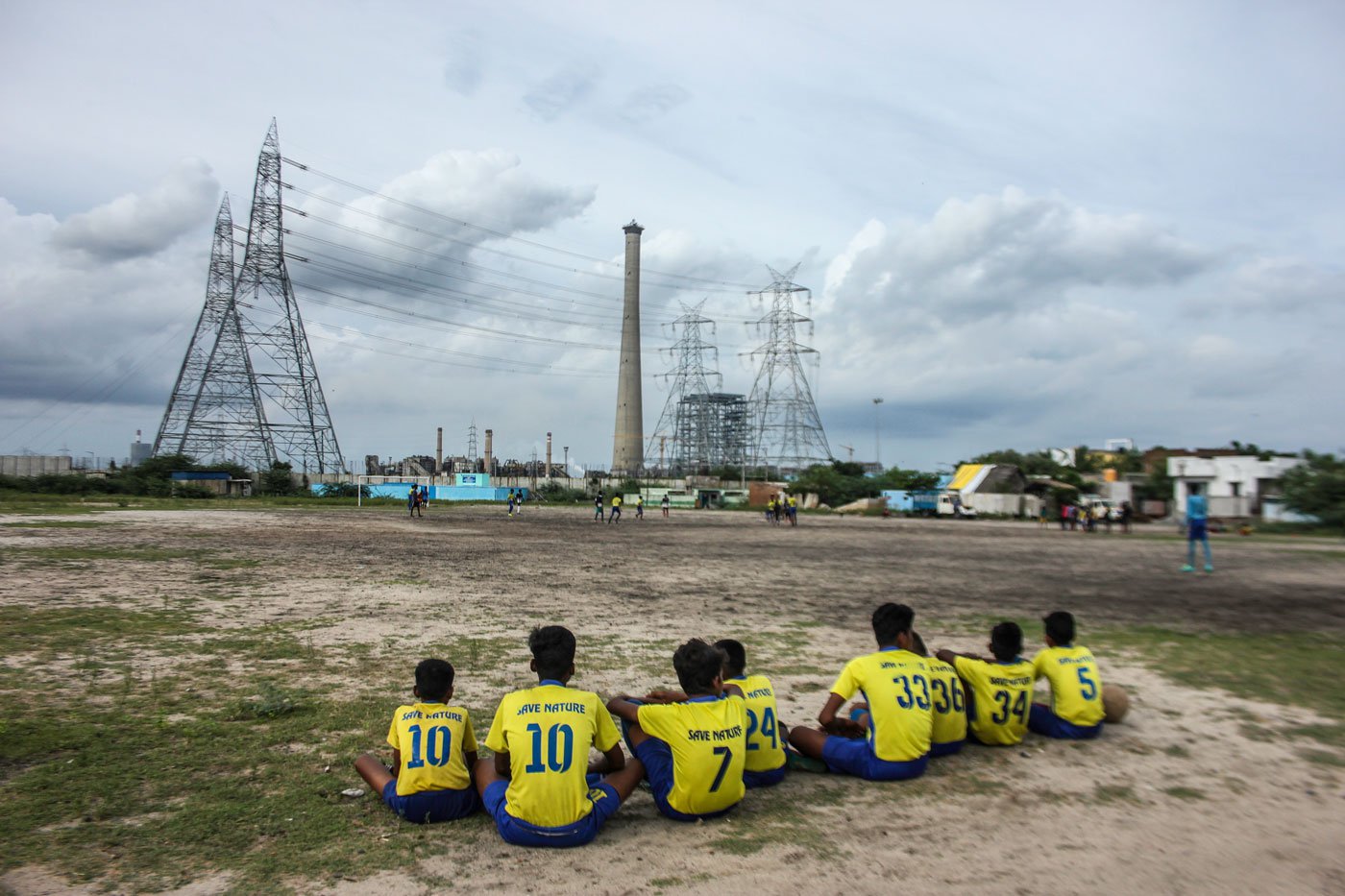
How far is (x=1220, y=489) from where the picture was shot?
194 feet

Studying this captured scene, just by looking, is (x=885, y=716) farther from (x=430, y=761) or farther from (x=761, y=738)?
(x=430, y=761)

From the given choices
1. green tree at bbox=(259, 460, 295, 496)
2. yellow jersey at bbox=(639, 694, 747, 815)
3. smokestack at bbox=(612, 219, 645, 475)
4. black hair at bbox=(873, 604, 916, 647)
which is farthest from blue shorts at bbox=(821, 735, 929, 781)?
smokestack at bbox=(612, 219, 645, 475)

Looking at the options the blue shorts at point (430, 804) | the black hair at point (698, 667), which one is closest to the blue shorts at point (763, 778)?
the black hair at point (698, 667)

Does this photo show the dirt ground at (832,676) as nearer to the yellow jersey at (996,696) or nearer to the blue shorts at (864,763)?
the blue shorts at (864,763)

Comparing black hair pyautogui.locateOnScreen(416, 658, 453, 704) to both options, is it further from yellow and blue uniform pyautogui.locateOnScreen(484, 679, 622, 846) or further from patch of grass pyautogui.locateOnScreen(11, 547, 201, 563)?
patch of grass pyautogui.locateOnScreen(11, 547, 201, 563)

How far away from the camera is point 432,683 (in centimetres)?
511

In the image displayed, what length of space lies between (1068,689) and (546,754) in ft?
15.3

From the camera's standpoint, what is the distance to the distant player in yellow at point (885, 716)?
18.9 feet

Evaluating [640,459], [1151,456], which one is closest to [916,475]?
[1151,456]

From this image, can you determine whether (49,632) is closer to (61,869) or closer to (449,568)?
(61,869)

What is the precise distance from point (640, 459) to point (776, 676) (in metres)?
112

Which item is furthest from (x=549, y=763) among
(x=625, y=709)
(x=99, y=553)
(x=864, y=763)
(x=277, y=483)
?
(x=277, y=483)

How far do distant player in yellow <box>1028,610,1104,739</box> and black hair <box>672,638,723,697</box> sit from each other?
321 cm

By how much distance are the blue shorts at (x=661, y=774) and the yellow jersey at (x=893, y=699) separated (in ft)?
4.29
